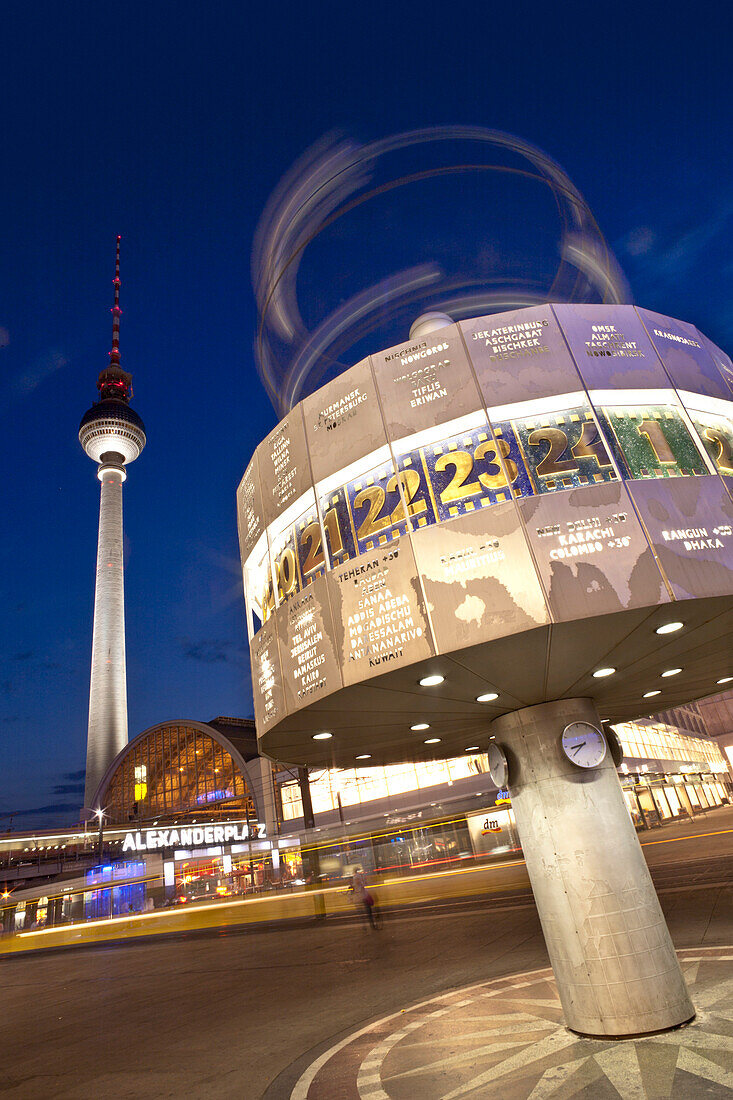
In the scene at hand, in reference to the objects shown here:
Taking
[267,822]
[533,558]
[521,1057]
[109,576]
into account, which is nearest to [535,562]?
[533,558]

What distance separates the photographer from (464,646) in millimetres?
7074

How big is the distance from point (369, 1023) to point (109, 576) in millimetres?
102074

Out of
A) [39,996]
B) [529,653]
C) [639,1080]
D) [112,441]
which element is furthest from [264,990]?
[112,441]

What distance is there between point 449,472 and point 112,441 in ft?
406

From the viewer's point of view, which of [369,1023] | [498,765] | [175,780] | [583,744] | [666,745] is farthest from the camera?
[175,780]

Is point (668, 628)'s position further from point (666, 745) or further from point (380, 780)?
point (666, 745)

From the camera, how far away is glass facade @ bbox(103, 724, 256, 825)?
74.0 m

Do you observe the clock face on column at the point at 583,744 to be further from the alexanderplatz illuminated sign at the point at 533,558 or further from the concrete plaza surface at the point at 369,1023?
the concrete plaza surface at the point at 369,1023

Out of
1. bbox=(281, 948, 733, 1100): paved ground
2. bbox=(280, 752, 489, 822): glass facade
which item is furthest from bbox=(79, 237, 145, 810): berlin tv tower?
bbox=(281, 948, 733, 1100): paved ground

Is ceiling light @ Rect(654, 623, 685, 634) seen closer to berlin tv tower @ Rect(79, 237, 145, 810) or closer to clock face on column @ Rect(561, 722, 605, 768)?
clock face on column @ Rect(561, 722, 605, 768)

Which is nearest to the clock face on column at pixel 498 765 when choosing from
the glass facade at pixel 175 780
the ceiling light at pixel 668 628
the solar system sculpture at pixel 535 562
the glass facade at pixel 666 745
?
the solar system sculpture at pixel 535 562

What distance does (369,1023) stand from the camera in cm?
1041

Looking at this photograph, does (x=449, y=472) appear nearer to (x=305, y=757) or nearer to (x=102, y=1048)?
(x=305, y=757)

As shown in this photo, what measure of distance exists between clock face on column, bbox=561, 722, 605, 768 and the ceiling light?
227cm
